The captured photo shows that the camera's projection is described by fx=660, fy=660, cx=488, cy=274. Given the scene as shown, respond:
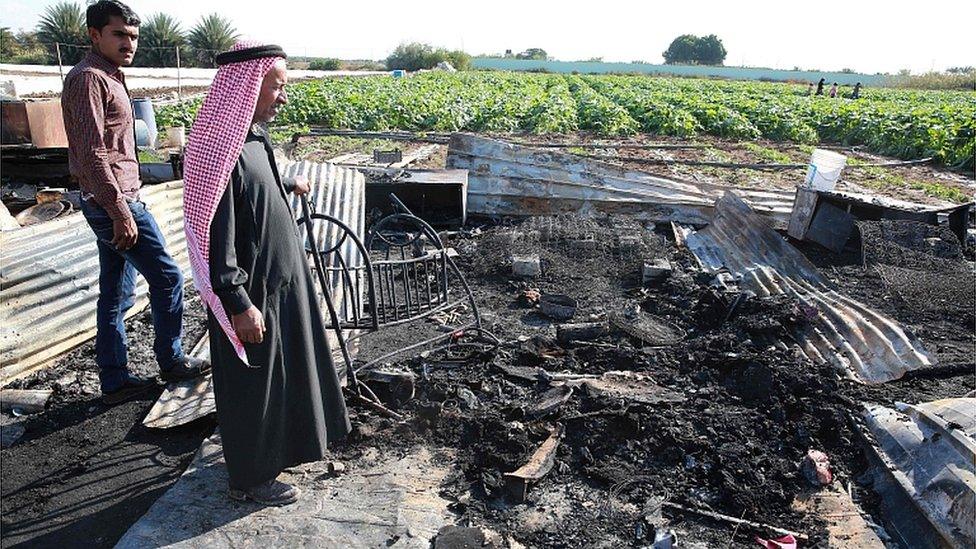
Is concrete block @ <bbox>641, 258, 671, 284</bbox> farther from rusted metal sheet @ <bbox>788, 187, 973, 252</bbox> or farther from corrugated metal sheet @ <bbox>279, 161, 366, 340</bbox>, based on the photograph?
corrugated metal sheet @ <bbox>279, 161, 366, 340</bbox>

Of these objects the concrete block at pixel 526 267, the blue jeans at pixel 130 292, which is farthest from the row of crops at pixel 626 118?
the blue jeans at pixel 130 292

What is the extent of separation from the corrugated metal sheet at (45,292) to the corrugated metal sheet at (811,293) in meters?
5.26

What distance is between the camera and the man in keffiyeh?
98.2 inches

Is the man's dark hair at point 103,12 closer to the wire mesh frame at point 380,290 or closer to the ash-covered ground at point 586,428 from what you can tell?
the wire mesh frame at point 380,290

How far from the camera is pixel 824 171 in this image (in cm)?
808

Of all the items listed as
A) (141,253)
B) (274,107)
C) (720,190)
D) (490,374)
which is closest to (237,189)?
(274,107)

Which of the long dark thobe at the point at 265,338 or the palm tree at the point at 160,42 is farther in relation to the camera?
the palm tree at the point at 160,42

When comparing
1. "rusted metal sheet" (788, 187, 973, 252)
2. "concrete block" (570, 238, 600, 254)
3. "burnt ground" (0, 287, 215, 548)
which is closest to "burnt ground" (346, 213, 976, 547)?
"burnt ground" (0, 287, 215, 548)

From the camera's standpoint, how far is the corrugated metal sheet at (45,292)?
4.16 meters

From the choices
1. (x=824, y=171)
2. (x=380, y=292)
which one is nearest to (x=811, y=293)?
(x=824, y=171)

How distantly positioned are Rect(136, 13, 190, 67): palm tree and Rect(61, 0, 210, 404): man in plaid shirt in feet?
136

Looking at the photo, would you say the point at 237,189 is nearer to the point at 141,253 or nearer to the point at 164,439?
the point at 141,253

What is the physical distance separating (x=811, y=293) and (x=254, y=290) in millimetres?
4973

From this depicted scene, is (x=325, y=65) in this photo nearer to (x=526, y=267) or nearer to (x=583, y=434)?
(x=526, y=267)
